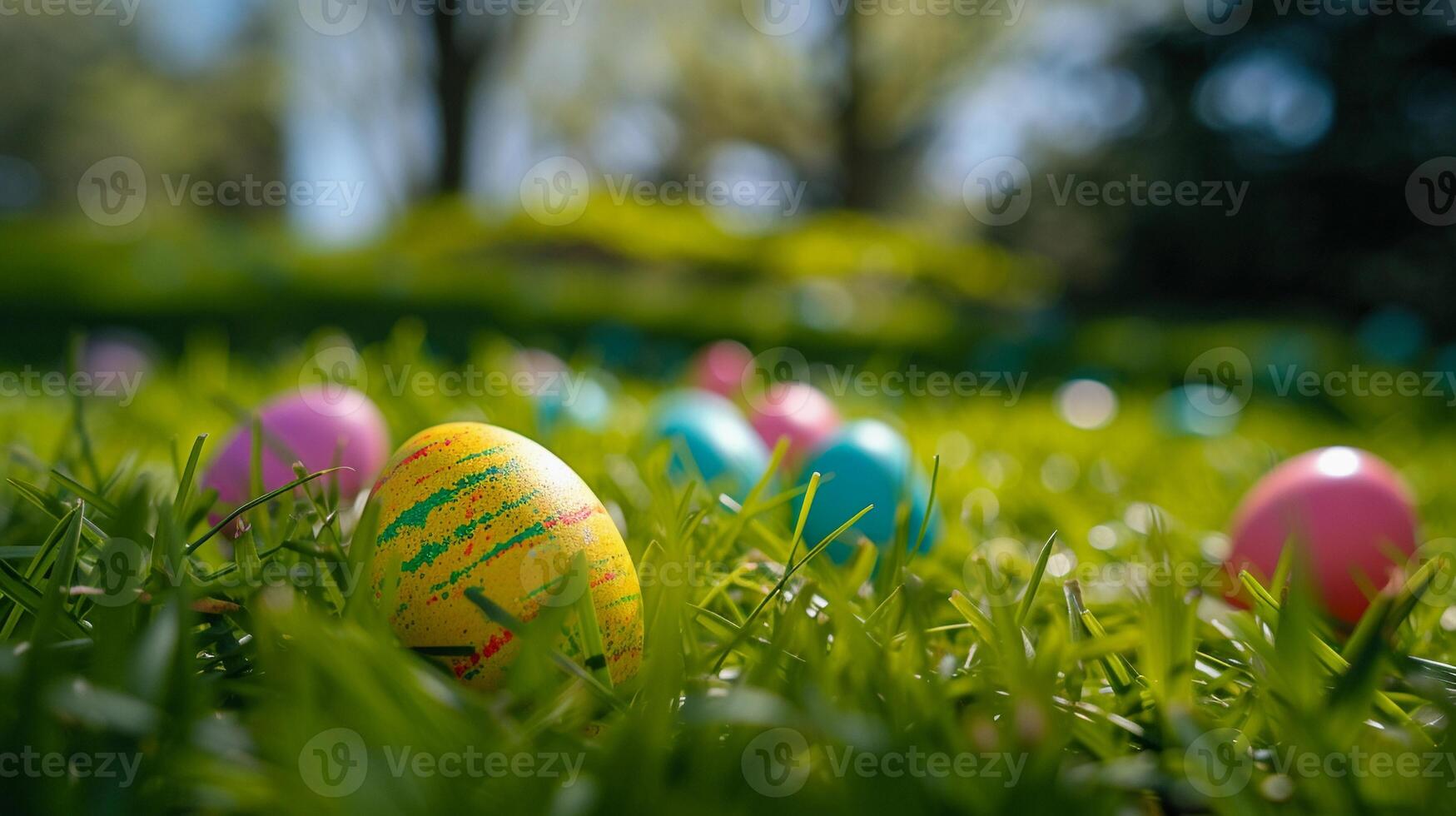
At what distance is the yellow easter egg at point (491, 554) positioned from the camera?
789 millimetres

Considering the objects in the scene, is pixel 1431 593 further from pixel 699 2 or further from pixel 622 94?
pixel 622 94

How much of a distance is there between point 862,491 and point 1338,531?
0.64 metres

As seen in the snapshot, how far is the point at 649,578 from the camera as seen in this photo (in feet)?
3.24

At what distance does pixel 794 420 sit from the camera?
6.15ft
